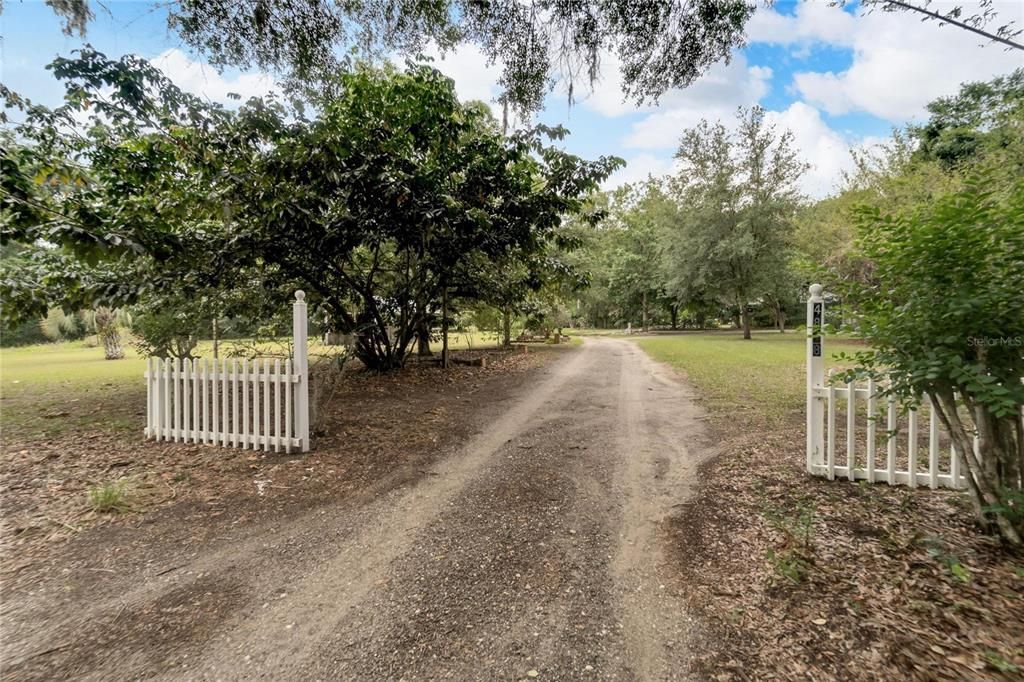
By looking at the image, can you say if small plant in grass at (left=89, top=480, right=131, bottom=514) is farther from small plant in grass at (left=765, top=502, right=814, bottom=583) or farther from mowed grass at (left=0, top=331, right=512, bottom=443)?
small plant in grass at (left=765, top=502, right=814, bottom=583)

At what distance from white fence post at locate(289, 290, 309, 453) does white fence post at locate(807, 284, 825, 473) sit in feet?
14.8

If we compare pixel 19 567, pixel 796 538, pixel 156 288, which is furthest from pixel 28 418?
pixel 796 538

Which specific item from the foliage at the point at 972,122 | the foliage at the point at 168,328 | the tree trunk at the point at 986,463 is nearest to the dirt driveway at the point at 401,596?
the tree trunk at the point at 986,463

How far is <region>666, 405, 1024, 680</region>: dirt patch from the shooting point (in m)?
1.78

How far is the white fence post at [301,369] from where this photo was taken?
4477mm

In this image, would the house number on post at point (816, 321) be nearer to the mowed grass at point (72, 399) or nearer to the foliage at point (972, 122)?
the mowed grass at point (72, 399)

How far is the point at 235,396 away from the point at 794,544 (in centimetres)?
487

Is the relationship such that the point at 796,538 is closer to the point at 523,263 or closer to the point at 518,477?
the point at 518,477

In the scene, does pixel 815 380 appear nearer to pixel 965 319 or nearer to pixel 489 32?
pixel 965 319

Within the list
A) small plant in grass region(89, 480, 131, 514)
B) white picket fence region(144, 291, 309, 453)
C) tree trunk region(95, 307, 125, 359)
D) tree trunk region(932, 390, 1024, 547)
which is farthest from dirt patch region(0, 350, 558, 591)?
tree trunk region(95, 307, 125, 359)

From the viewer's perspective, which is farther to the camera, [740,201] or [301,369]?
[740,201]

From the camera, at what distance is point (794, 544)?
8.74 ft

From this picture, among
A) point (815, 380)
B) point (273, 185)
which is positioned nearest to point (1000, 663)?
point (815, 380)

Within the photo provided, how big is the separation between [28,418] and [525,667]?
27.0ft
